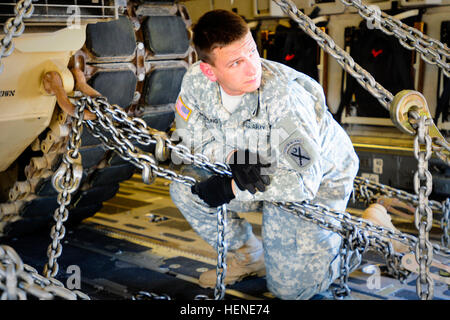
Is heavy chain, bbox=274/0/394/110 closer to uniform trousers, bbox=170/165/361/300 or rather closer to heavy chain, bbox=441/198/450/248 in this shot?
uniform trousers, bbox=170/165/361/300

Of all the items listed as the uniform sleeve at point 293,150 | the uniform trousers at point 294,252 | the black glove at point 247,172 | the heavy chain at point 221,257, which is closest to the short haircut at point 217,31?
the uniform sleeve at point 293,150

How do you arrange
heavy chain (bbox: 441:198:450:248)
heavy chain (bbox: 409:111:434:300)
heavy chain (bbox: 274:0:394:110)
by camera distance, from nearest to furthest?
heavy chain (bbox: 409:111:434:300)
heavy chain (bbox: 274:0:394:110)
heavy chain (bbox: 441:198:450:248)

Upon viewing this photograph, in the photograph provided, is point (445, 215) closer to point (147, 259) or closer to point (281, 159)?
point (281, 159)

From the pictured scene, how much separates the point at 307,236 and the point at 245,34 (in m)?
1.09

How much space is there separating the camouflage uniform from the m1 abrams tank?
21.2 inches

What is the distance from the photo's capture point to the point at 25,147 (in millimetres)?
3287

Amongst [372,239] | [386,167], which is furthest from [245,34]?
[386,167]

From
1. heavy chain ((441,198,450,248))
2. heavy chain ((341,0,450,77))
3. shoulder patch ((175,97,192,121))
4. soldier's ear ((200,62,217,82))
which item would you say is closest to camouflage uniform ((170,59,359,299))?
shoulder patch ((175,97,192,121))

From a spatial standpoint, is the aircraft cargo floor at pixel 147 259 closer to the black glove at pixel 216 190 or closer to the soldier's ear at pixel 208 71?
the black glove at pixel 216 190

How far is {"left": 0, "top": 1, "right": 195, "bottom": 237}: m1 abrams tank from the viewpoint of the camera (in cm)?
279

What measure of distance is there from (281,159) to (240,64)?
0.50 m

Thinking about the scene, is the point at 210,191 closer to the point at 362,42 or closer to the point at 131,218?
the point at 131,218

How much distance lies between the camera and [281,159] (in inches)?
101

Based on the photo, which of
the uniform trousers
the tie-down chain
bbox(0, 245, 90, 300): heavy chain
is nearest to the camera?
bbox(0, 245, 90, 300): heavy chain
